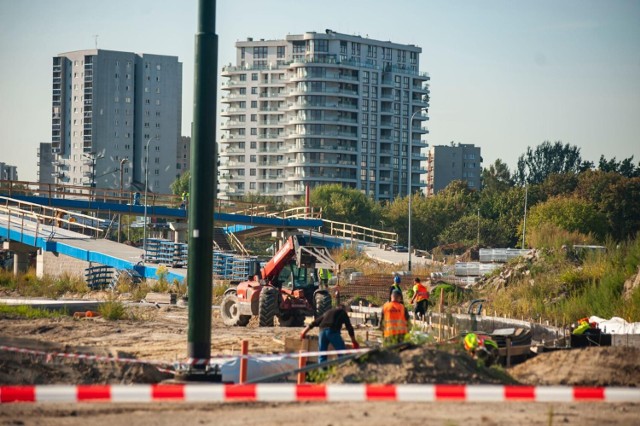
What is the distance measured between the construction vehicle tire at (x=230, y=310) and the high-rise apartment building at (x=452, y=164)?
14456cm

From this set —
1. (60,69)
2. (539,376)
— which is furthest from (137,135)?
(539,376)

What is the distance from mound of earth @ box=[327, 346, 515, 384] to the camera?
1429 cm

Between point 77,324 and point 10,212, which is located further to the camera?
point 10,212

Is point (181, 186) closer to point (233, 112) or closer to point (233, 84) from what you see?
point (233, 112)

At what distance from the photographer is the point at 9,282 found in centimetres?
4212

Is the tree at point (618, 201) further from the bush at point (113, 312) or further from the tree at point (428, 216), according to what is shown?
the bush at point (113, 312)

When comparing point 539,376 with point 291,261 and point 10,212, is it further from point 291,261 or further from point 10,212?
point 10,212

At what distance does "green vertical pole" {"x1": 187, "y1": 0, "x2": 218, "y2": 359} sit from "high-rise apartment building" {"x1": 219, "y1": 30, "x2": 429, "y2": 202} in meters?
124

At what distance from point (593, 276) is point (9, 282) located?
76.7ft

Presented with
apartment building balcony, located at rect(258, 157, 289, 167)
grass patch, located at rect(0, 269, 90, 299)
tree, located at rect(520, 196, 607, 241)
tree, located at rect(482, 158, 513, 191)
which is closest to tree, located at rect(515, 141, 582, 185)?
tree, located at rect(482, 158, 513, 191)

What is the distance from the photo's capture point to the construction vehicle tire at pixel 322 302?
1059 inches

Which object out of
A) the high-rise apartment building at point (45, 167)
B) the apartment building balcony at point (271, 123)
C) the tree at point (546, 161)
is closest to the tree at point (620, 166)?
the tree at point (546, 161)

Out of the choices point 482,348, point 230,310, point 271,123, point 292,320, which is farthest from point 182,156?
point 482,348

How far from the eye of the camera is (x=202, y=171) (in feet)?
46.9
